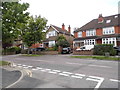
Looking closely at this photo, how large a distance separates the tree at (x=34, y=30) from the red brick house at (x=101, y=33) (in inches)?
459

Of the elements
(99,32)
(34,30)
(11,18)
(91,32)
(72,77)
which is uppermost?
(91,32)

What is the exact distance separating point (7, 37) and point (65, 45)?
1926 cm

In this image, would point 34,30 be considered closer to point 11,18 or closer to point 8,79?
point 11,18

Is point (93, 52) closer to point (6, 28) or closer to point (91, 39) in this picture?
point (91, 39)

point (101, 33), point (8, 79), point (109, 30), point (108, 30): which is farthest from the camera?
point (101, 33)

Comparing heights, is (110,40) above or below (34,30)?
below

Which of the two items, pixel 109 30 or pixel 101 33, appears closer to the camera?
pixel 109 30

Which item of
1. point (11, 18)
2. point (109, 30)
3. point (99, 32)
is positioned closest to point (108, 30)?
point (109, 30)

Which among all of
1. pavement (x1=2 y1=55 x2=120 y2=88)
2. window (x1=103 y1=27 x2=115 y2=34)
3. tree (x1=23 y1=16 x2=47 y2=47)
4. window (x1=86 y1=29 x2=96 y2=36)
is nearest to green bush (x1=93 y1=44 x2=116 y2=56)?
window (x1=103 y1=27 x2=115 y2=34)

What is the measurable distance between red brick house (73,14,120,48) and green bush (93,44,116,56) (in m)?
7.46

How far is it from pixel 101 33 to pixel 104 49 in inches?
444

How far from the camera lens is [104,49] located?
67.8ft

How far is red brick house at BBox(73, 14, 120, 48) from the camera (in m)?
27.7

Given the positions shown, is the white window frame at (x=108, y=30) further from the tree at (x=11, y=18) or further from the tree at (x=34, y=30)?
the tree at (x=11, y=18)
